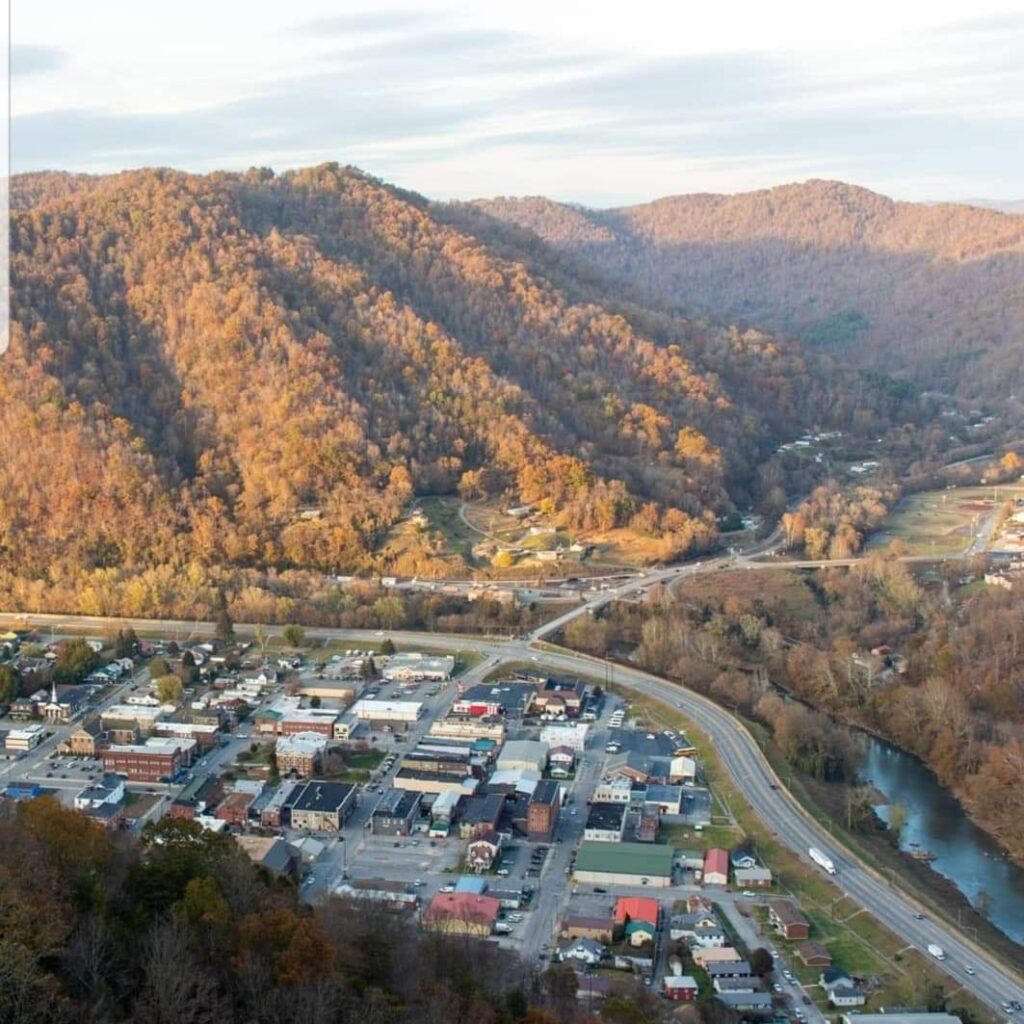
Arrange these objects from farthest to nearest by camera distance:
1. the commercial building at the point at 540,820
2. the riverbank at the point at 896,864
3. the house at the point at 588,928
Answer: the commercial building at the point at 540,820 → the riverbank at the point at 896,864 → the house at the point at 588,928

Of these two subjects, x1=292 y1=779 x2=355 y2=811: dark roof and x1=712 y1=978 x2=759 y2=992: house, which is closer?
x1=712 y1=978 x2=759 y2=992: house

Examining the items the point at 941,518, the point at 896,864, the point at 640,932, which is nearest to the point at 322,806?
the point at 640,932

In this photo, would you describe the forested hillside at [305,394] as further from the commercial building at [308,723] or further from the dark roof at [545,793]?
the dark roof at [545,793]

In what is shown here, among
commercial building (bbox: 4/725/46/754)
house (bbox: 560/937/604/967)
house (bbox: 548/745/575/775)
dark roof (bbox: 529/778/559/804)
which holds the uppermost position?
dark roof (bbox: 529/778/559/804)

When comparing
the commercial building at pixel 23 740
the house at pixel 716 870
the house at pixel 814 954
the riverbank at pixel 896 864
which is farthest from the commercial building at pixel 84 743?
Answer: the house at pixel 814 954

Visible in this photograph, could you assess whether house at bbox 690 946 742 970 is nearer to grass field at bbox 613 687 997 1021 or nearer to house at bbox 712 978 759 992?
house at bbox 712 978 759 992

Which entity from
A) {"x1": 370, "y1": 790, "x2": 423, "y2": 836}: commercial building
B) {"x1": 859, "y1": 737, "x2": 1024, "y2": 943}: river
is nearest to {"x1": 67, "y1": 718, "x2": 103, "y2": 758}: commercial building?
{"x1": 370, "y1": 790, "x2": 423, "y2": 836}: commercial building
